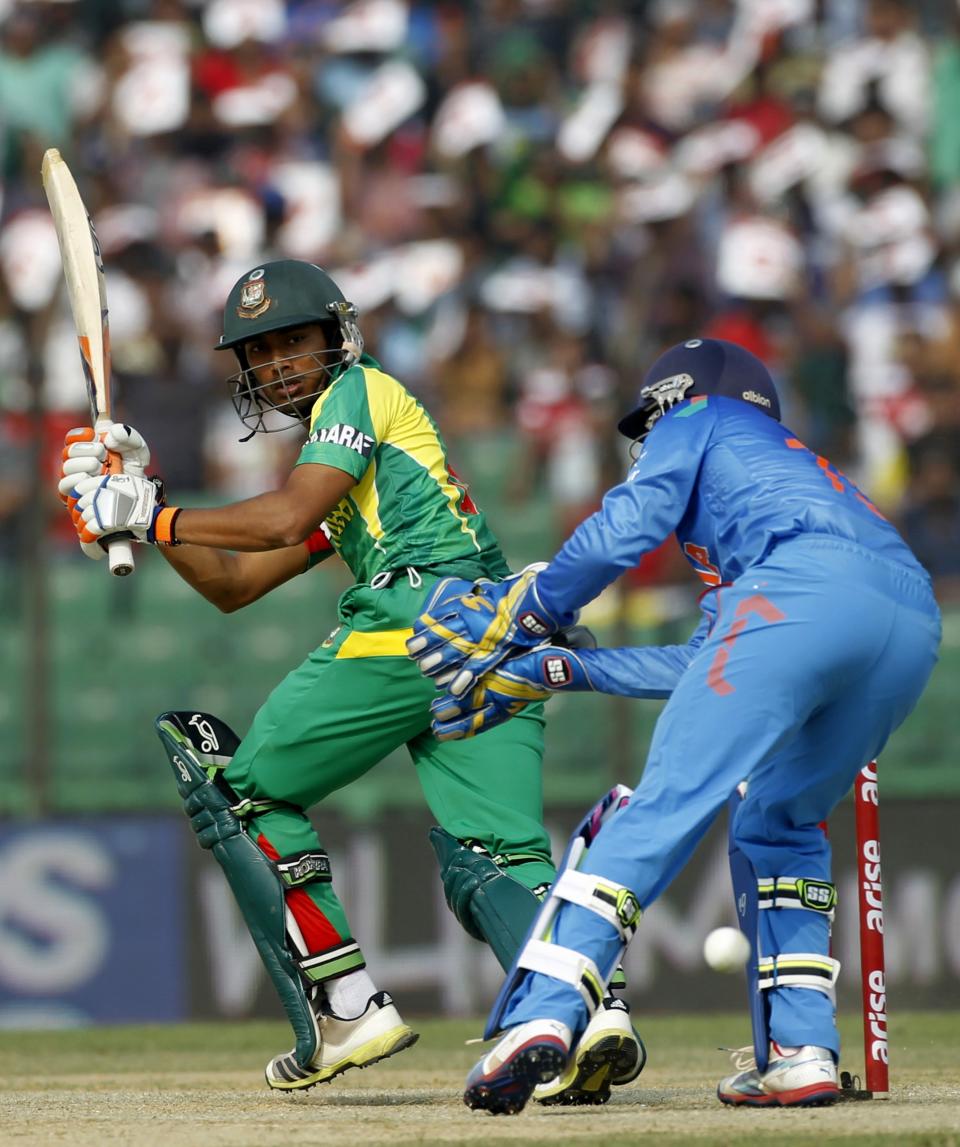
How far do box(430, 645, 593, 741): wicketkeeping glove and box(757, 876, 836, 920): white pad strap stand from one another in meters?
0.66

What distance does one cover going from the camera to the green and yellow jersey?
17.6 feet

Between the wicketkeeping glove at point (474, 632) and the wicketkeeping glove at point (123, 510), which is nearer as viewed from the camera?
the wicketkeeping glove at point (474, 632)

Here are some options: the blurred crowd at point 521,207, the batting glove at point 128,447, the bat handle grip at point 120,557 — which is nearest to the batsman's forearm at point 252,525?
the bat handle grip at point 120,557

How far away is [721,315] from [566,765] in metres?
2.85

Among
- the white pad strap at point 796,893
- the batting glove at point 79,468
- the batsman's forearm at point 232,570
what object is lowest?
the white pad strap at point 796,893

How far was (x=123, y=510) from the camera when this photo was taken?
5.14 metres

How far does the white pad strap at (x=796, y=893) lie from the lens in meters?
Result: 4.79

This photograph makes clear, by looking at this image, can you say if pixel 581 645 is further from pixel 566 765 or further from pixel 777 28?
pixel 777 28

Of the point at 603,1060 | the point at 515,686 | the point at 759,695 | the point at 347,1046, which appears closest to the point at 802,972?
the point at 603,1060

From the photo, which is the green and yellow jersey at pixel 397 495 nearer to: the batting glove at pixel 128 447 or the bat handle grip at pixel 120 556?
the batting glove at pixel 128 447

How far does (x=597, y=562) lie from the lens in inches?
173

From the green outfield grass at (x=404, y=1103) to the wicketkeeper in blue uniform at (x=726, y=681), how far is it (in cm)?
23

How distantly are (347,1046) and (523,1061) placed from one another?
1.32 m

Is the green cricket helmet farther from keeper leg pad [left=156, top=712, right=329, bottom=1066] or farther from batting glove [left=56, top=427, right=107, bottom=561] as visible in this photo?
keeper leg pad [left=156, top=712, right=329, bottom=1066]
